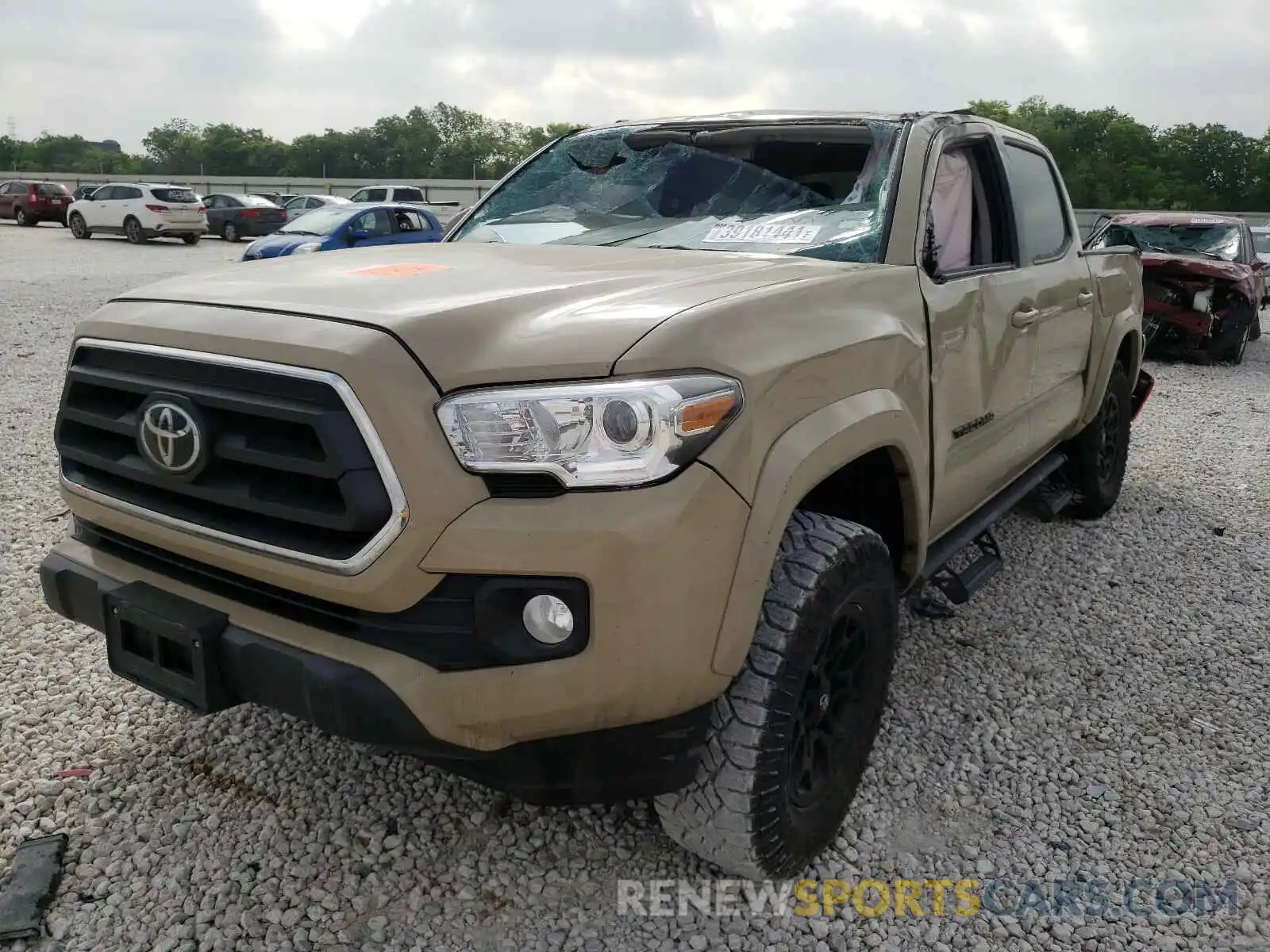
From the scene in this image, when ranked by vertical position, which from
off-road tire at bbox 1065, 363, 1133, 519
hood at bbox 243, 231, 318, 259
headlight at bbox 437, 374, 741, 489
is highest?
headlight at bbox 437, 374, 741, 489

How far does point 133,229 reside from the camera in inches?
974

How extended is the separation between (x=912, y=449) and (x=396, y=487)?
1.36 meters

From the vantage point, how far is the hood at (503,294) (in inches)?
73.4

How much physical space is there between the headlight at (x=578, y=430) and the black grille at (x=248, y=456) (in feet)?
0.66

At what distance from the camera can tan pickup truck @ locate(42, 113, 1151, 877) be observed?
1.80 metres

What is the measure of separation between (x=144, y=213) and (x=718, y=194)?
2511 centimetres

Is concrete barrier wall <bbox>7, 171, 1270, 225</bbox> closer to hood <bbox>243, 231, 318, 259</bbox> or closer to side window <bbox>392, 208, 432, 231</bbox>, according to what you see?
side window <bbox>392, 208, 432, 231</bbox>

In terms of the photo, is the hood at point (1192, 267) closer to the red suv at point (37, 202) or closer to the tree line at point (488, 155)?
the tree line at point (488, 155)

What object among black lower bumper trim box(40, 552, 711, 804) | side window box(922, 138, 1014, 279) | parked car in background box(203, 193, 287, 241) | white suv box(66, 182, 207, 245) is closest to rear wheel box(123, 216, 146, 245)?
white suv box(66, 182, 207, 245)

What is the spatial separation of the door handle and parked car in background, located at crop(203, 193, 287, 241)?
27.4 metres

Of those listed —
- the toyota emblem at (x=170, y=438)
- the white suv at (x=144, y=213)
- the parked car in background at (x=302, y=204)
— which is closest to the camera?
the toyota emblem at (x=170, y=438)

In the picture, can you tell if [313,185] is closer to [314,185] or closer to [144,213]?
[314,185]

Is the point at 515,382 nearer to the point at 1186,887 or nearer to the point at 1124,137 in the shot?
the point at 1186,887

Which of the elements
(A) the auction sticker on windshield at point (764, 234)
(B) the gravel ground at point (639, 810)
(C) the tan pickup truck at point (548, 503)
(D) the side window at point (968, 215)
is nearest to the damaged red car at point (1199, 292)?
(D) the side window at point (968, 215)
